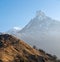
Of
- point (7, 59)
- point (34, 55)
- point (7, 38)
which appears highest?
point (7, 38)

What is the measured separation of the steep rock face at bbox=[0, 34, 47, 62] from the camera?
138250 millimetres

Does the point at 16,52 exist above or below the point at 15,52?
above

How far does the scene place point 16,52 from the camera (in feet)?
490

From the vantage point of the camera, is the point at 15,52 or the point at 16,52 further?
the point at 16,52

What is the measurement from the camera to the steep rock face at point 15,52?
13825 cm

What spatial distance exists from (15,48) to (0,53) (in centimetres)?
1742

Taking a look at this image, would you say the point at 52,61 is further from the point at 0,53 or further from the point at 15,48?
the point at 0,53

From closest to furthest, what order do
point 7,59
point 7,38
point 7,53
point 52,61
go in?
point 7,59 → point 7,53 → point 52,61 → point 7,38

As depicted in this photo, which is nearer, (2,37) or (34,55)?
(34,55)

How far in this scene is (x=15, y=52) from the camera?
488 feet

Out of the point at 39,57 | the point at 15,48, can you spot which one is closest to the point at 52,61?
the point at 39,57

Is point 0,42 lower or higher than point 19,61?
higher

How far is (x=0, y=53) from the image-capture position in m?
138

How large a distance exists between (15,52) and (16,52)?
0.72 m
